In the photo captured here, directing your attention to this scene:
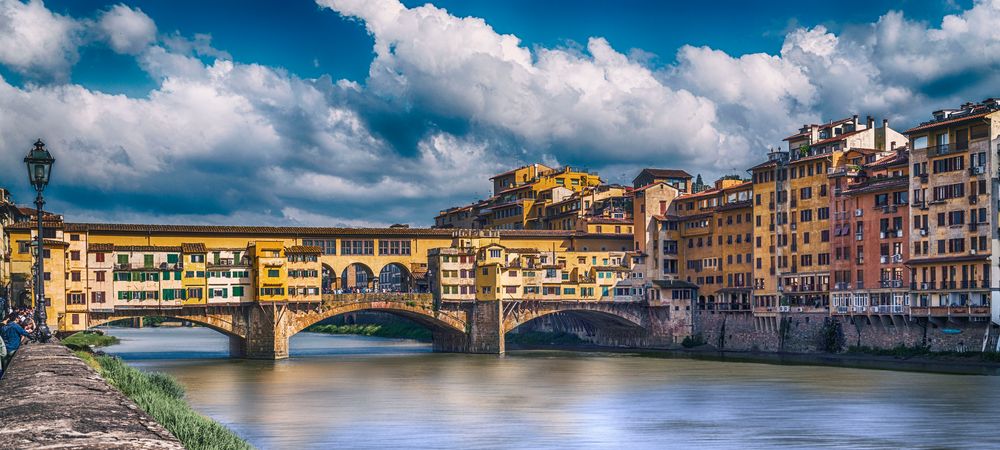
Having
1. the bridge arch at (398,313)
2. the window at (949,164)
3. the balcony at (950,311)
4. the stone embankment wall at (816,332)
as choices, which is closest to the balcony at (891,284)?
the stone embankment wall at (816,332)

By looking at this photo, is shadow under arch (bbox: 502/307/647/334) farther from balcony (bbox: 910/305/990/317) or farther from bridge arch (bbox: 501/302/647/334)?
balcony (bbox: 910/305/990/317)

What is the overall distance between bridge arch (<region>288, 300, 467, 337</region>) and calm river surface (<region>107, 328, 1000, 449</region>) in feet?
22.0

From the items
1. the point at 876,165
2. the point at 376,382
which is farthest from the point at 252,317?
the point at 876,165

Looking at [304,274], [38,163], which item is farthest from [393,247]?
[38,163]

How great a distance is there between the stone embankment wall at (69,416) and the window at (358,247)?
77780 mm

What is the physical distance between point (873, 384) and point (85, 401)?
48938 mm

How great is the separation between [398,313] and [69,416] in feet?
254

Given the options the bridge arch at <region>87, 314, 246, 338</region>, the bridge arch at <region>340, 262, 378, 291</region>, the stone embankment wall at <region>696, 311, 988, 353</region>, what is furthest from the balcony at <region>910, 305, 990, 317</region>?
the bridge arch at <region>340, 262, 378, 291</region>

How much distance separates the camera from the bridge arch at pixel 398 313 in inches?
3349

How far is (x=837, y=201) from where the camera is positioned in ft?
263

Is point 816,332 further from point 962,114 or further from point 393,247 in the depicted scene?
point 393,247

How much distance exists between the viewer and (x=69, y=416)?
39.2 feet

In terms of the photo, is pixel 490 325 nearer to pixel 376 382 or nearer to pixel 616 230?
pixel 616 230

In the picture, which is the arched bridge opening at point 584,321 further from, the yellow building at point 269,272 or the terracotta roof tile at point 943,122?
the terracotta roof tile at point 943,122
